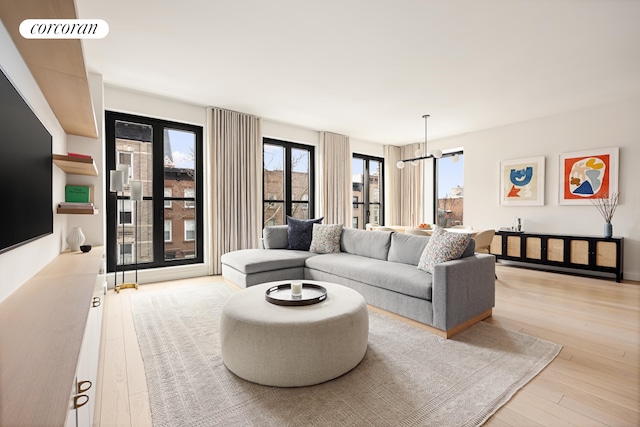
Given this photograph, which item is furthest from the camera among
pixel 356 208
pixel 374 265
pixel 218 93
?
pixel 356 208

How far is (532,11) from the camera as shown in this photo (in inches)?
97.8

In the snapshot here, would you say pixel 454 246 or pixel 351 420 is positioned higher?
pixel 454 246

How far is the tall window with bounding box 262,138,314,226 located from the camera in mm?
5770

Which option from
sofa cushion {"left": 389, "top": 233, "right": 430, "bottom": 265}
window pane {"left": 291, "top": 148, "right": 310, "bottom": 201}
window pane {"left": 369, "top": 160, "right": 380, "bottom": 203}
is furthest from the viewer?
window pane {"left": 369, "top": 160, "right": 380, "bottom": 203}

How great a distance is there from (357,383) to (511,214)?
5.36m

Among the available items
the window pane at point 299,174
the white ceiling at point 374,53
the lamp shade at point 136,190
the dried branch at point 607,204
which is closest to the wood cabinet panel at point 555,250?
the dried branch at point 607,204

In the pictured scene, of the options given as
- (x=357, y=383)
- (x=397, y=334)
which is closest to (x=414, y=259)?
(x=397, y=334)

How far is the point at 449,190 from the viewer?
7066mm

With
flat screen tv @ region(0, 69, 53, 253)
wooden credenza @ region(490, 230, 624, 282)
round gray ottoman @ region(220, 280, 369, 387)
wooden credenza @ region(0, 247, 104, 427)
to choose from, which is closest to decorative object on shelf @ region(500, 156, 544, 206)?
wooden credenza @ region(490, 230, 624, 282)

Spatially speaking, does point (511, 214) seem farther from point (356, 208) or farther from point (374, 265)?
point (374, 265)

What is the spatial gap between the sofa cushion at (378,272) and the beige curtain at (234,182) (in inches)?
64.6

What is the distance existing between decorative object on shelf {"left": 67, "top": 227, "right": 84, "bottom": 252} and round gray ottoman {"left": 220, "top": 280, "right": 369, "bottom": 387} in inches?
89.9

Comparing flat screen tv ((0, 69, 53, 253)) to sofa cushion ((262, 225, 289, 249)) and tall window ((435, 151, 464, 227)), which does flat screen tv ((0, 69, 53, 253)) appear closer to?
sofa cushion ((262, 225, 289, 249))

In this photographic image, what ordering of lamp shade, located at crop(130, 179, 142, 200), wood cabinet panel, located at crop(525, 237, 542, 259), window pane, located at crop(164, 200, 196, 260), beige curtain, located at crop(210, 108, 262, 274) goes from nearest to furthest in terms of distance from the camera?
1. lamp shade, located at crop(130, 179, 142, 200)
2. window pane, located at crop(164, 200, 196, 260)
3. beige curtain, located at crop(210, 108, 262, 274)
4. wood cabinet panel, located at crop(525, 237, 542, 259)
